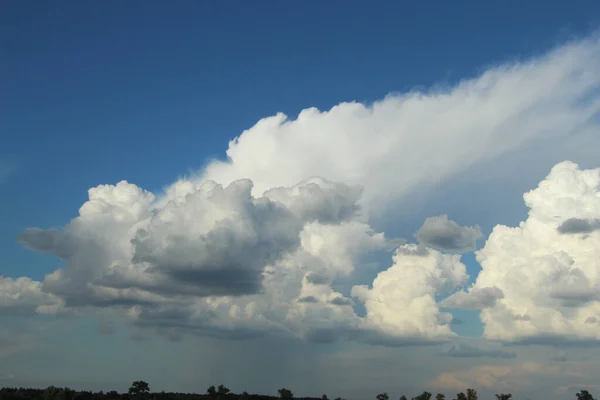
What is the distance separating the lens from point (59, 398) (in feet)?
645

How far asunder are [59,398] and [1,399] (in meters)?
19.4

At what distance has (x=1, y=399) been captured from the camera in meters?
195
